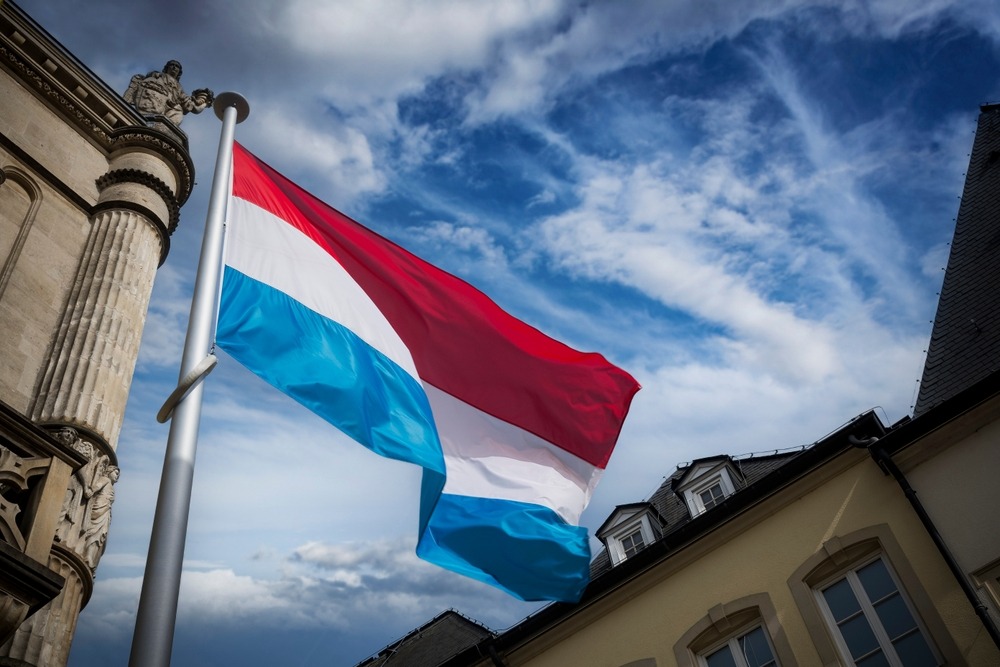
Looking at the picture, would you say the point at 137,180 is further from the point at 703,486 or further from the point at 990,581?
the point at 990,581

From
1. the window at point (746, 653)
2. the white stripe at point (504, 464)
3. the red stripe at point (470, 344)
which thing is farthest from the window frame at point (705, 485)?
the white stripe at point (504, 464)

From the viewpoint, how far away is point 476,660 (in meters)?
21.2

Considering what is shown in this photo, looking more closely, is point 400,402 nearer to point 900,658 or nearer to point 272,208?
point 272,208

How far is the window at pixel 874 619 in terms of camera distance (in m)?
14.3

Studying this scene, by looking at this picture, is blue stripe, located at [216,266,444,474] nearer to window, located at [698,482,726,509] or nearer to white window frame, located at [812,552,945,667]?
white window frame, located at [812,552,945,667]

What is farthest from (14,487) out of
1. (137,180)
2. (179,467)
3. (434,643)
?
(434,643)

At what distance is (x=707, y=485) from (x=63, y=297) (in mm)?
14755

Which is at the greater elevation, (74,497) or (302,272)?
(302,272)

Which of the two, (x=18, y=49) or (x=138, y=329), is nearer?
(x=138, y=329)

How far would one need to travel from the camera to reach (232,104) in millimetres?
9961

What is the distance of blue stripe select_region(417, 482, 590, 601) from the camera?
9758 millimetres

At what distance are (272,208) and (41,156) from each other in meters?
5.31

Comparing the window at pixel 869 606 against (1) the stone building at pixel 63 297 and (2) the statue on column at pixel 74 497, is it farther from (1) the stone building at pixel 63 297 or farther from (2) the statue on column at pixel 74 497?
(2) the statue on column at pixel 74 497

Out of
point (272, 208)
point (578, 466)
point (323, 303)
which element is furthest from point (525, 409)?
point (272, 208)
